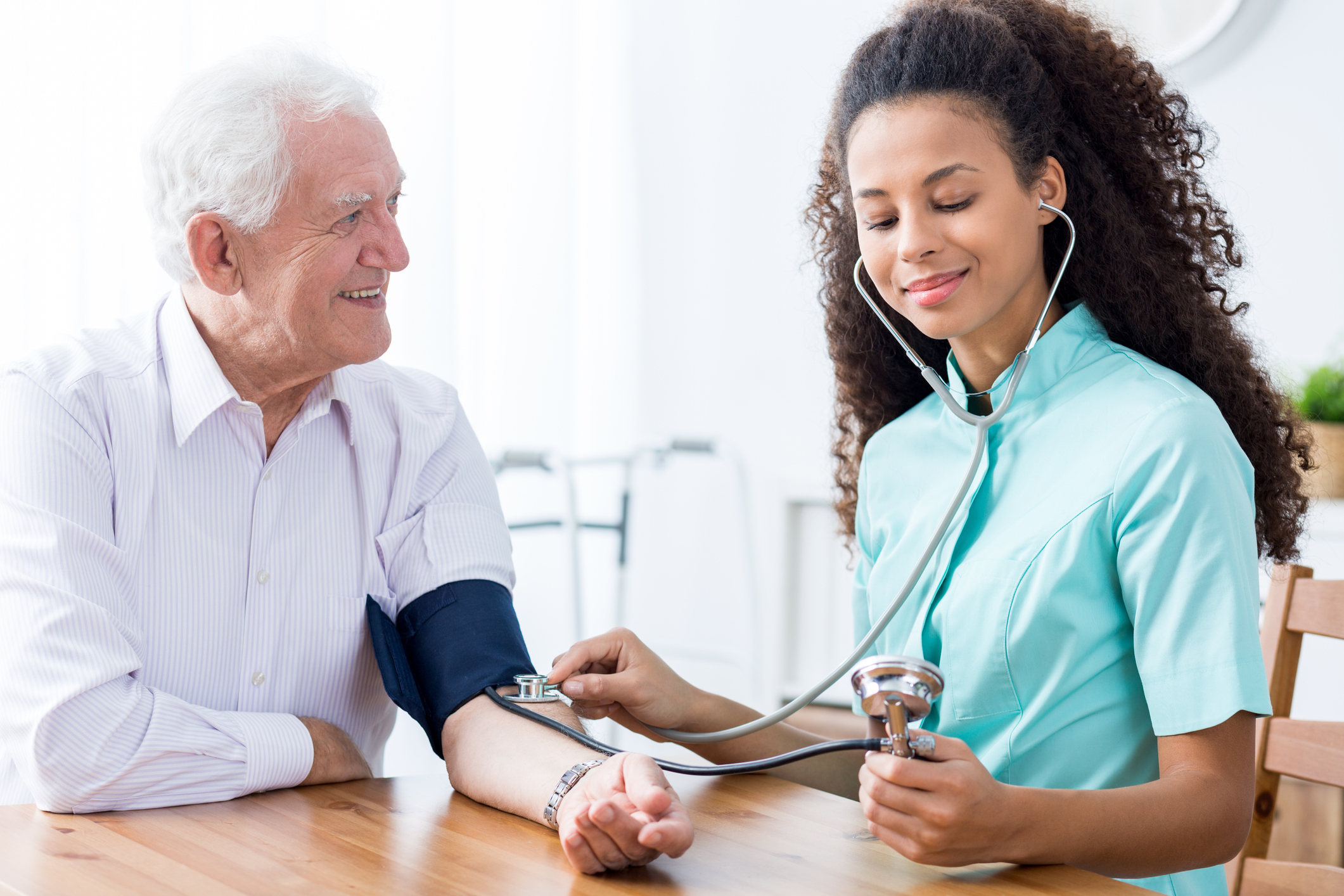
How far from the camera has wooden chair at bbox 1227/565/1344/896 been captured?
4.07 feet

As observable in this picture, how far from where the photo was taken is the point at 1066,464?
44.7 inches

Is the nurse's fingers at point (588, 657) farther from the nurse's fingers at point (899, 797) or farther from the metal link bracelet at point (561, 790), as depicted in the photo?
the nurse's fingers at point (899, 797)

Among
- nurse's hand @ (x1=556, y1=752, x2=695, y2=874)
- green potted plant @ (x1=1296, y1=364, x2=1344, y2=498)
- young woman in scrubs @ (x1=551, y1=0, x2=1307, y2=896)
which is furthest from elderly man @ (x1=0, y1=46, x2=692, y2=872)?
green potted plant @ (x1=1296, y1=364, x2=1344, y2=498)

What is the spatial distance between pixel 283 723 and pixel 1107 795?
0.76 m

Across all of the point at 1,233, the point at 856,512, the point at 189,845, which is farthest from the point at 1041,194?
the point at 1,233

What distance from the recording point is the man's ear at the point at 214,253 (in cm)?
129

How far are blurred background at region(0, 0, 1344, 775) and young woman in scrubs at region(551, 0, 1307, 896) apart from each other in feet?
1.46

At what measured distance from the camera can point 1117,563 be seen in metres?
1.07

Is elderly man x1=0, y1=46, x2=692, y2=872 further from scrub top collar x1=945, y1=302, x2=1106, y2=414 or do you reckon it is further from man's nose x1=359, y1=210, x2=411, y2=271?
scrub top collar x1=945, y1=302, x2=1106, y2=414

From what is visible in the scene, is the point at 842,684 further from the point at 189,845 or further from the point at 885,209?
the point at 189,845

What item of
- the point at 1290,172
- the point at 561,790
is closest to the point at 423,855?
the point at 561,790

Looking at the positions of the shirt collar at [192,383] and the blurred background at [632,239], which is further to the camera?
the blurred background at [632,239]

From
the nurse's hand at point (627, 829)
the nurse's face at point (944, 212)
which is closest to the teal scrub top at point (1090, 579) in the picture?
the nurse's face at point (944, 212)

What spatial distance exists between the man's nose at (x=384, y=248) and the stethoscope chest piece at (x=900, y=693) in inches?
30.2
